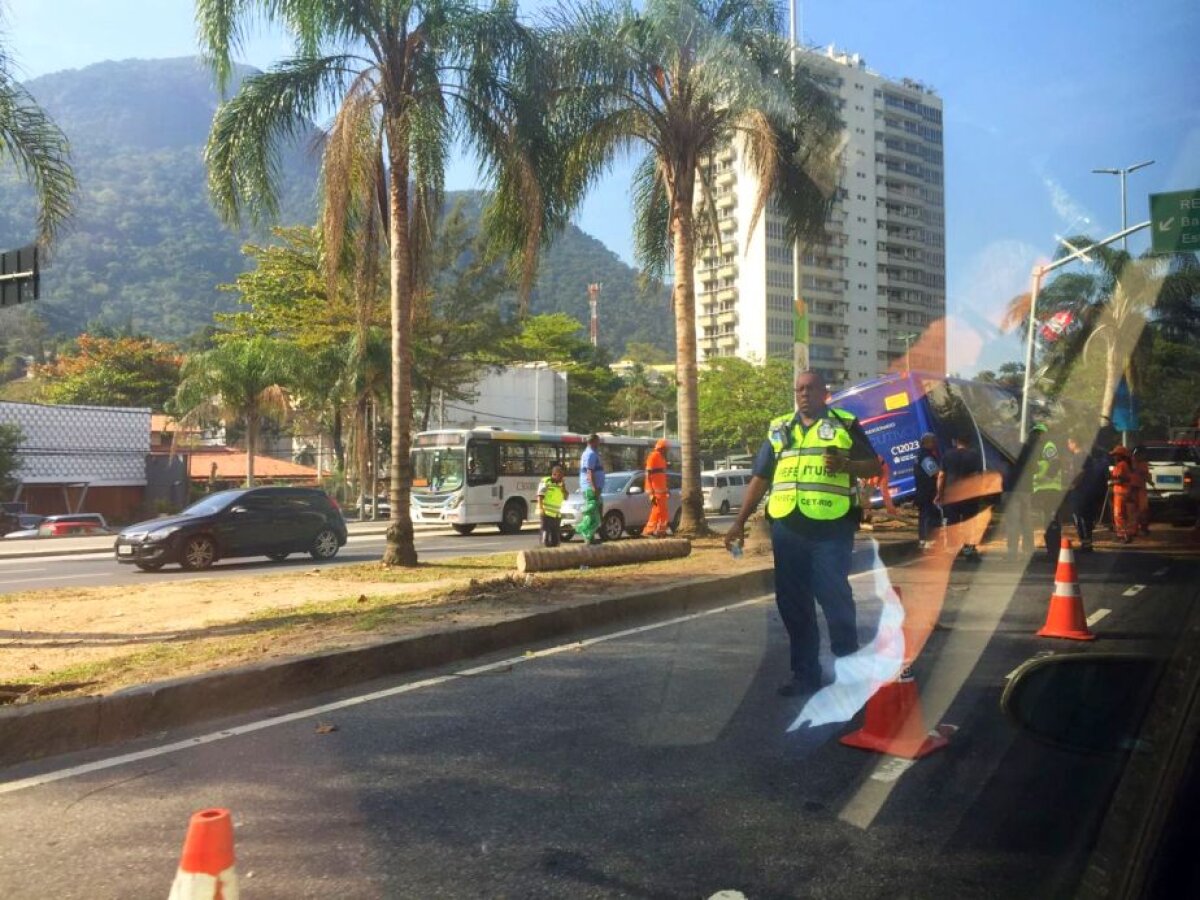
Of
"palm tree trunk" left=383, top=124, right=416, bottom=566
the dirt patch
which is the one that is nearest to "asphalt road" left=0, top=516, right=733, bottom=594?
the dirt patch

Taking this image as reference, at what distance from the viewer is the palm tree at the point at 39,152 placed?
28.8ft

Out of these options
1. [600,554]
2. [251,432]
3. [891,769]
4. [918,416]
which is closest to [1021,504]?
[600,554]

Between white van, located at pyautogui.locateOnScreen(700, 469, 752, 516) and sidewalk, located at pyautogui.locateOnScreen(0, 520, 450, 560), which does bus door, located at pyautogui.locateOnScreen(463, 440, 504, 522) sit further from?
white van, located at pyautogui.locateOnScreen(700, 469, 752, 516)

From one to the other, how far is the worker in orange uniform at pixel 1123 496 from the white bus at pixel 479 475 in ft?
46.7

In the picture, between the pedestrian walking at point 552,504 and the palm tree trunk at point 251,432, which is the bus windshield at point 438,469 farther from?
the palm tree trunk at point 251,432

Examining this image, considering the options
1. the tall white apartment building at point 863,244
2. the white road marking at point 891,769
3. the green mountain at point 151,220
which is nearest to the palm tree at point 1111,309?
the white road marking at point 891,769

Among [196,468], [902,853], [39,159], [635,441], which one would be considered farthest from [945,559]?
[196,468]

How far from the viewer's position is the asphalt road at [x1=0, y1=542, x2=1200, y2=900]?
10.8 feet

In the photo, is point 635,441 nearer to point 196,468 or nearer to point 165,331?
point 196,468

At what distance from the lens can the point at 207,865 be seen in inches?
84.9

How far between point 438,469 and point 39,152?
650 inches

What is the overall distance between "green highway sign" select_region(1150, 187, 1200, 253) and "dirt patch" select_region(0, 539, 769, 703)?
18.6ft

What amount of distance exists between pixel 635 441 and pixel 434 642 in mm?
22887

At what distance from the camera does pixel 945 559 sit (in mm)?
13211
